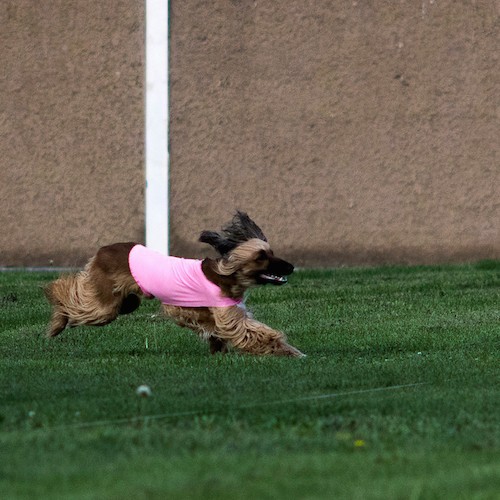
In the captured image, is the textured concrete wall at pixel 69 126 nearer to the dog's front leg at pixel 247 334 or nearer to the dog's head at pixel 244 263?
the dog's head at pixel 244 263

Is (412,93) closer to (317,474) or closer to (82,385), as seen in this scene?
(82,385)

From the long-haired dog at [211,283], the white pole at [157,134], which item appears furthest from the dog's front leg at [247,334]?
the white pole at [157,134]

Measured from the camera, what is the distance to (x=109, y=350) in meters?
8.95

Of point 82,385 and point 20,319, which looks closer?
point 82,385

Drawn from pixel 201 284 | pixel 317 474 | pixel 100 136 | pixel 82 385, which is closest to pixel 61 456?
pixel 317 474

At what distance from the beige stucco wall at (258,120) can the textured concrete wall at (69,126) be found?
0.06 ft

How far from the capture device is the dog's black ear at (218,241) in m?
8.84

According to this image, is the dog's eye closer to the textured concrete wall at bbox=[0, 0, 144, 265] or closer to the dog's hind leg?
the dog's hind leg

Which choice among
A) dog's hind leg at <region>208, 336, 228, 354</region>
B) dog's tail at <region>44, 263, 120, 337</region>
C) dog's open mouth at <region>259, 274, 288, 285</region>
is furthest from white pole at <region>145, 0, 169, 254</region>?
dog's open mouth at <region>259, 274, 288, 285</region>

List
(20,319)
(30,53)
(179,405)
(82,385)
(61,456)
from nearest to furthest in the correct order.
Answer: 1. (61,456)
2. (179,405)
3. (82,385)
4. (20,319)
5. (30,53)

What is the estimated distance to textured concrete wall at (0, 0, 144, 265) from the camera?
14.9 metres

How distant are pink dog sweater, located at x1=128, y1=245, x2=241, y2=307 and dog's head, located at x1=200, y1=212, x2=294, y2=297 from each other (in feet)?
0.27

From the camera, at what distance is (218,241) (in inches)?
349

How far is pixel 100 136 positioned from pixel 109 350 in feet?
21.3
